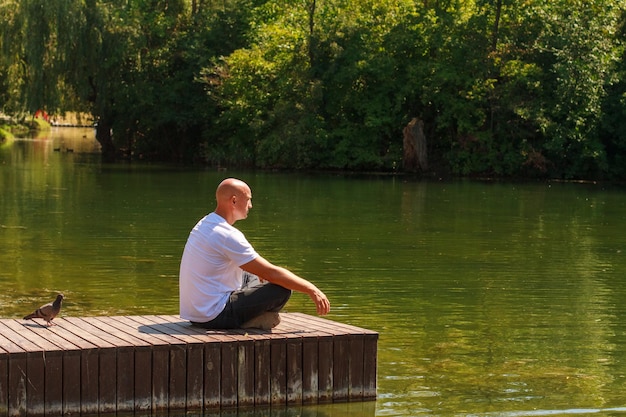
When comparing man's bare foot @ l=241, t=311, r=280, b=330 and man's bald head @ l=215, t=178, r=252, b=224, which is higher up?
man's bald head @ l=215, t=178, r=252, b=224

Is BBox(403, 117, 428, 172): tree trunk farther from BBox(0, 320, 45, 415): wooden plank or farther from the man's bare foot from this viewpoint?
BBox(0, 320, 45, 415): wooden plank

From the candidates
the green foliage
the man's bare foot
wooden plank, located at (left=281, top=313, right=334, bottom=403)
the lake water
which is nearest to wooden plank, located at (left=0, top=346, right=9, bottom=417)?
the lake water

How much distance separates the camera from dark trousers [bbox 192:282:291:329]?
8594 mm

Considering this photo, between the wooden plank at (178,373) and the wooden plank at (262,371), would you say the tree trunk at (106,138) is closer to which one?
the wooden plank at (262,371)

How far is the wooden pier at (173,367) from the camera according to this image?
7742mm

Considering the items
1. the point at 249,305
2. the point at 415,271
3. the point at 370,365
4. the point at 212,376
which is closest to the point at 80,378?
the point at 212,376

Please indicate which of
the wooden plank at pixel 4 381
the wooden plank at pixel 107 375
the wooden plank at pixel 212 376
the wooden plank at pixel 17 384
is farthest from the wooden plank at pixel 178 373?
the wooden plank at pixel 4 381

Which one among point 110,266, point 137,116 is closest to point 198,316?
point 110,266

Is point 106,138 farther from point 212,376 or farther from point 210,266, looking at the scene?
point 212,376

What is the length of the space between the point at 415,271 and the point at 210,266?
842 centimetres

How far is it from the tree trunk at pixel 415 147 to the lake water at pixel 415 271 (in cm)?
1123

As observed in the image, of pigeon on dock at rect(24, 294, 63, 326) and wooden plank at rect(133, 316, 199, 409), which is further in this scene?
pigeon on dock at rect(24, 294, 63, 326)

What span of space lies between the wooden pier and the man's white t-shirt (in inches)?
7.0

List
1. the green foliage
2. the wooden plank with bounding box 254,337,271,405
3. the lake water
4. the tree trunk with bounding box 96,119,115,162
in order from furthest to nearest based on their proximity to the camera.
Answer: the tree trunk with bounding box 96,119,115,162
the green foliage
the lake water
the wooden plank with bounding box 254,337,271,405
